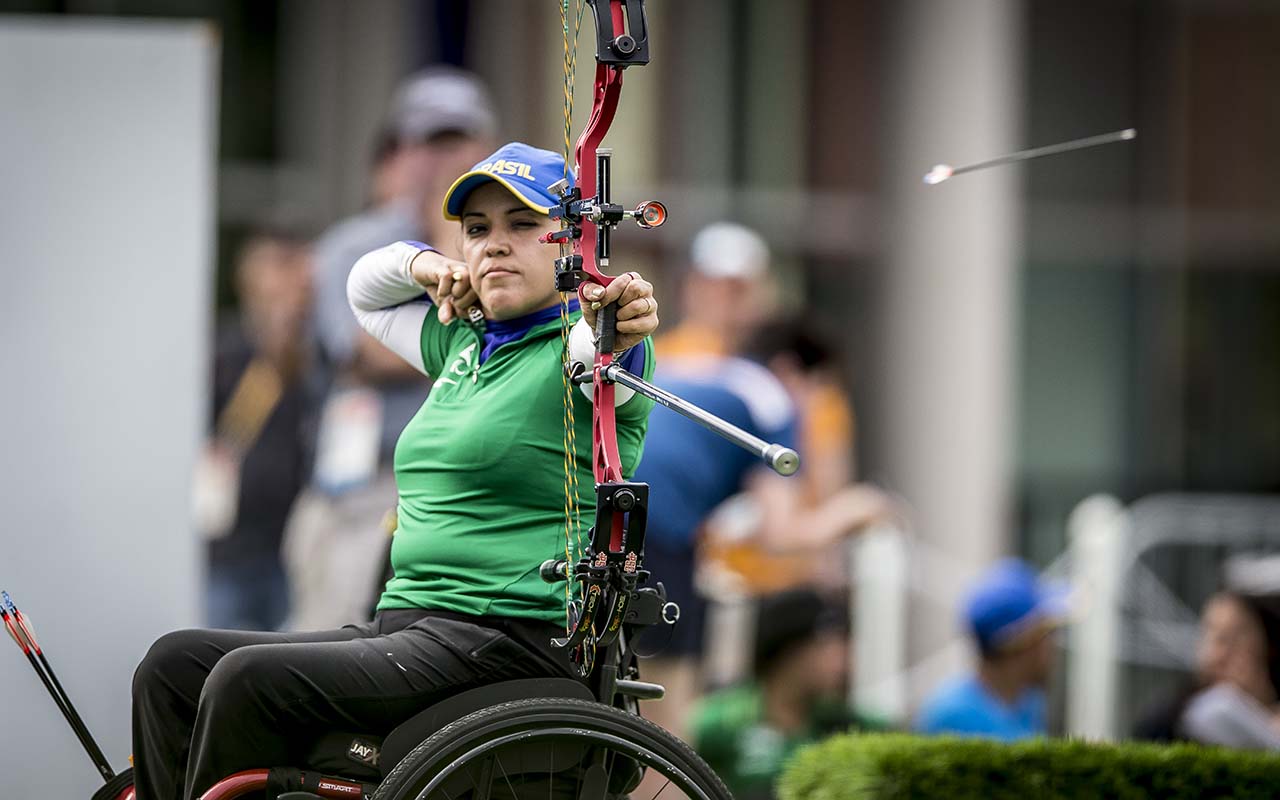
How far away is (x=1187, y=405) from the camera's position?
12828 millimetres

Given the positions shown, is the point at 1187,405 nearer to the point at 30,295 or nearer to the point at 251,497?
the point at 251,497

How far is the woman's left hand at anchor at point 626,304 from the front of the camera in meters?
2.95

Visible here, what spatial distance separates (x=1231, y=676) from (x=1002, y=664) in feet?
2.40

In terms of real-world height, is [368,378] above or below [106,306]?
below

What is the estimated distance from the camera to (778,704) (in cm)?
641

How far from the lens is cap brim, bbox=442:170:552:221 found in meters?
3.17

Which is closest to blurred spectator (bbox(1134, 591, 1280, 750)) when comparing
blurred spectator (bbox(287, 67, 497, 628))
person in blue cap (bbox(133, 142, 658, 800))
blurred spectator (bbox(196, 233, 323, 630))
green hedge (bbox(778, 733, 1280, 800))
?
green hedge (bbox(778, 733, 1280, 800))

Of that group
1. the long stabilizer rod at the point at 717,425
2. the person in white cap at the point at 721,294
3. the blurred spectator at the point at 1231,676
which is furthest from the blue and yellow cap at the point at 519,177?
the blurred spectator at the point at 1231,676

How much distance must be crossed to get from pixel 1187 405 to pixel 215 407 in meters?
7.67

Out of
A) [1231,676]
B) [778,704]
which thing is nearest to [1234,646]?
[1231,676]

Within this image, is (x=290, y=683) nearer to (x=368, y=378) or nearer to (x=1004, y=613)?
(x=368, y=378)

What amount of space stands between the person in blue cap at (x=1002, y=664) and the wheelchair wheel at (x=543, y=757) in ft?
11.6

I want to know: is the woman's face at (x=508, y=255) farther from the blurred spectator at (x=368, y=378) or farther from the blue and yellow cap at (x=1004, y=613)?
the blue and yellow cap at (x=1004, y=613)

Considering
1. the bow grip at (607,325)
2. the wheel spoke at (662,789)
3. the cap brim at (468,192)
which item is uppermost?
the cap brim at (468,192)
